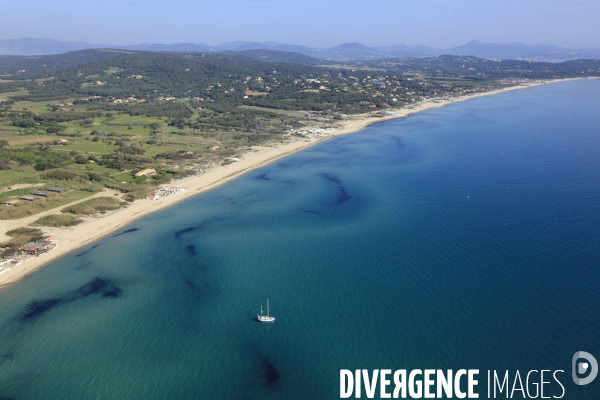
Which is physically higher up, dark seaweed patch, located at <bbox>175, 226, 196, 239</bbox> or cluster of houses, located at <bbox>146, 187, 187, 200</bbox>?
cluster of houses, located at <bbox>146, 187, 187, 200</bbox>

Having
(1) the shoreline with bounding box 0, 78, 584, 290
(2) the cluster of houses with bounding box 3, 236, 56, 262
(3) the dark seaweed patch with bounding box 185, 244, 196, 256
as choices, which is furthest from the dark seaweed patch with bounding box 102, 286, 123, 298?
(2) the cluster of houses with bounding box 3, 236, 56, 262

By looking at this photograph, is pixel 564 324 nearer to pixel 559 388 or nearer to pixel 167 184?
pixel 559 388

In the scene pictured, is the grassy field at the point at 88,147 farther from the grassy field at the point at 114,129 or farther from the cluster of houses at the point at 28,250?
the cluster of houses at the point at 28,250

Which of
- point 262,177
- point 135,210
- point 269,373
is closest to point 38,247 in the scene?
point 135,210

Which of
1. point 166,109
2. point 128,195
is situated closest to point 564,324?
point 128,195

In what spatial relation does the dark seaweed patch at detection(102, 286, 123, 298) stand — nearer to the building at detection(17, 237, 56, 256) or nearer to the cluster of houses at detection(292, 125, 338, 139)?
the building at detection(17, 237, 56, 256)

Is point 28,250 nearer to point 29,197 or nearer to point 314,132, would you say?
point 29,197
